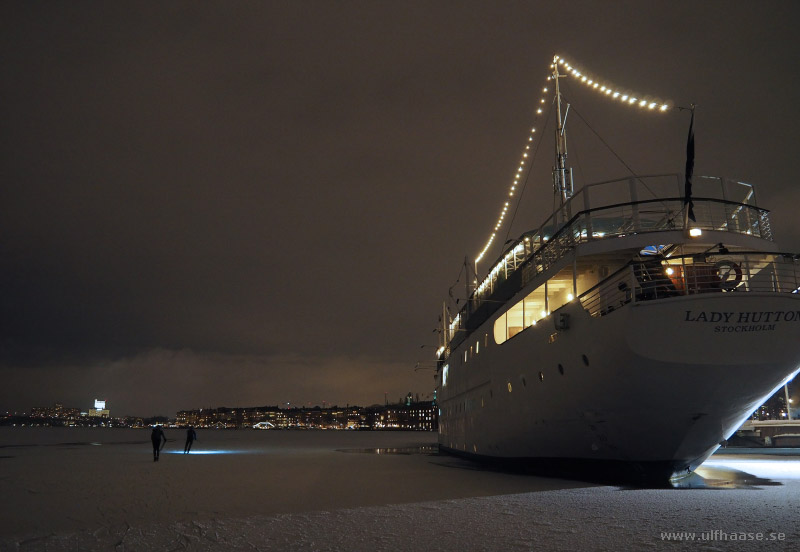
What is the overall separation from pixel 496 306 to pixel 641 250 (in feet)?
24.7

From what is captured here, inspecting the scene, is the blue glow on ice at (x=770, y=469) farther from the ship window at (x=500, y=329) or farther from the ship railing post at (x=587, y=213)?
the ship railing post at (x=587, y=213)

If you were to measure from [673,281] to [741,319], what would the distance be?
64.6 inches

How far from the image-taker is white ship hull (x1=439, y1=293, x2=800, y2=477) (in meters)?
11.7

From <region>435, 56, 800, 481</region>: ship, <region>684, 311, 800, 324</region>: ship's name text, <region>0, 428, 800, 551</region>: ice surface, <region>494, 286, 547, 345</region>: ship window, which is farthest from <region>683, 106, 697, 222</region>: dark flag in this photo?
<region>0, 428, 800, 551</region>: ice surface

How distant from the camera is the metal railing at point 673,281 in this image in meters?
12.2

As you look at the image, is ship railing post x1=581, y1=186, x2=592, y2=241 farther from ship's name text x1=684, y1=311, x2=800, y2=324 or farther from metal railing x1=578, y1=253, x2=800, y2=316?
ship's name text x1=684, y1=311, x2=800, y2=324

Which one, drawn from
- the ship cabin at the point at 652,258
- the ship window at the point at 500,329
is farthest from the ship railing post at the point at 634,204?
the ship window at the point at 500,329

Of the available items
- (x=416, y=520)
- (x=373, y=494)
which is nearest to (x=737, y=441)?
(x=373, y=494)

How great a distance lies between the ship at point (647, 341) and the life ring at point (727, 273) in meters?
0.05

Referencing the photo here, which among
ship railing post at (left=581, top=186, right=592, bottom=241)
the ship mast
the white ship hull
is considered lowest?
the white ship hull

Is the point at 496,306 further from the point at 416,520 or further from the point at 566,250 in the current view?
the point at 416,520

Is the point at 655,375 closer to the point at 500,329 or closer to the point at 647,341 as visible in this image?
the point at 647,341

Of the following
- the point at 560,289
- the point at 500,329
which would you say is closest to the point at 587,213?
the point at 560,289

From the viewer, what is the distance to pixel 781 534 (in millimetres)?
7969
